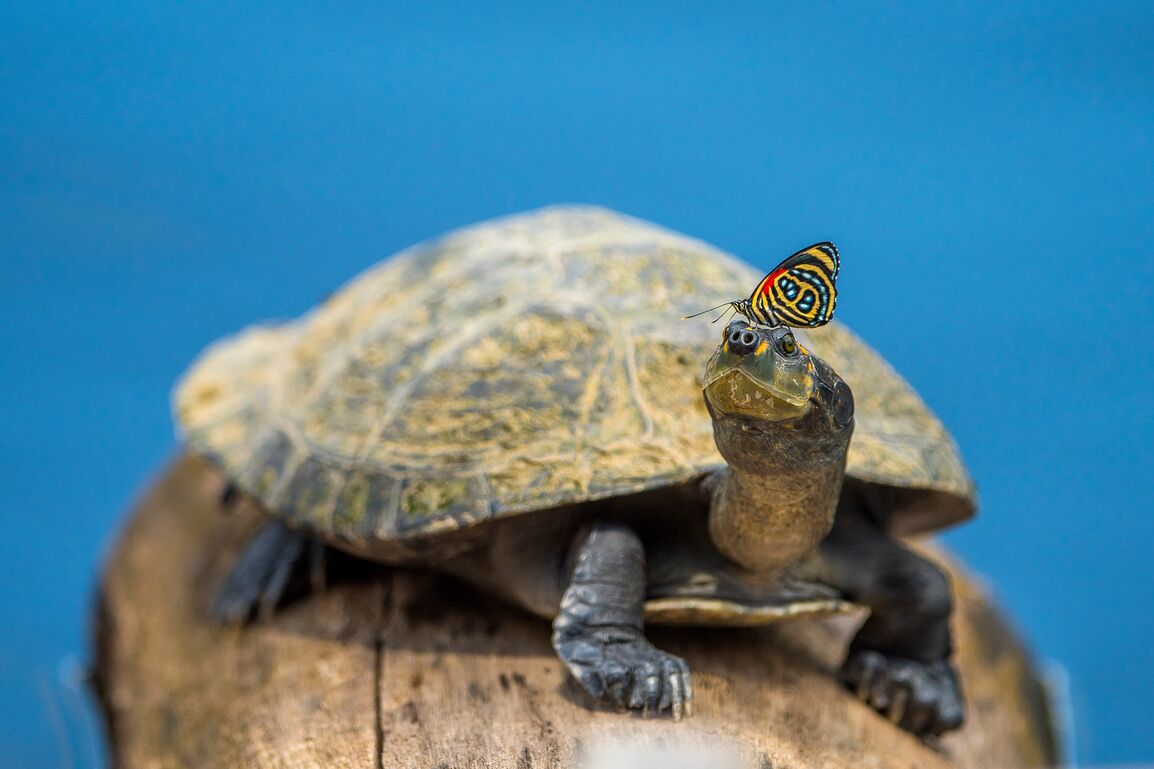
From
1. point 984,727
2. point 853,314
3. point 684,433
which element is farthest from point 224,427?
point 853,314

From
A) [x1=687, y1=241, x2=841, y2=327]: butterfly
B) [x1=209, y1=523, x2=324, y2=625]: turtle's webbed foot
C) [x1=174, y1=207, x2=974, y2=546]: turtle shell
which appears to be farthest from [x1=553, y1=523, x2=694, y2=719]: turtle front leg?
[x1=209, y1=523, x2=324, y2=625]: turtle's webbed foot

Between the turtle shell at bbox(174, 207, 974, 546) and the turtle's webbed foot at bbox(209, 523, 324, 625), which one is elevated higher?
the turtle shell at bbox(174, 207, 974, 546)

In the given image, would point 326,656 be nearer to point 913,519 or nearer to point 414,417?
point 414,417

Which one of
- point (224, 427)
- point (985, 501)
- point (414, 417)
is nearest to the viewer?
point (414, 417)

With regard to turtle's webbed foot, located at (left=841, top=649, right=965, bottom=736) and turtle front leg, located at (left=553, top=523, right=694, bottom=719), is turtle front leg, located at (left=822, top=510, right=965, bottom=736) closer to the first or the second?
turtle's webbed foot, located at (left=841, top=649, right=965, bottom=736)

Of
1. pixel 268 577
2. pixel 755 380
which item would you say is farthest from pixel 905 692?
pixel 268 577
